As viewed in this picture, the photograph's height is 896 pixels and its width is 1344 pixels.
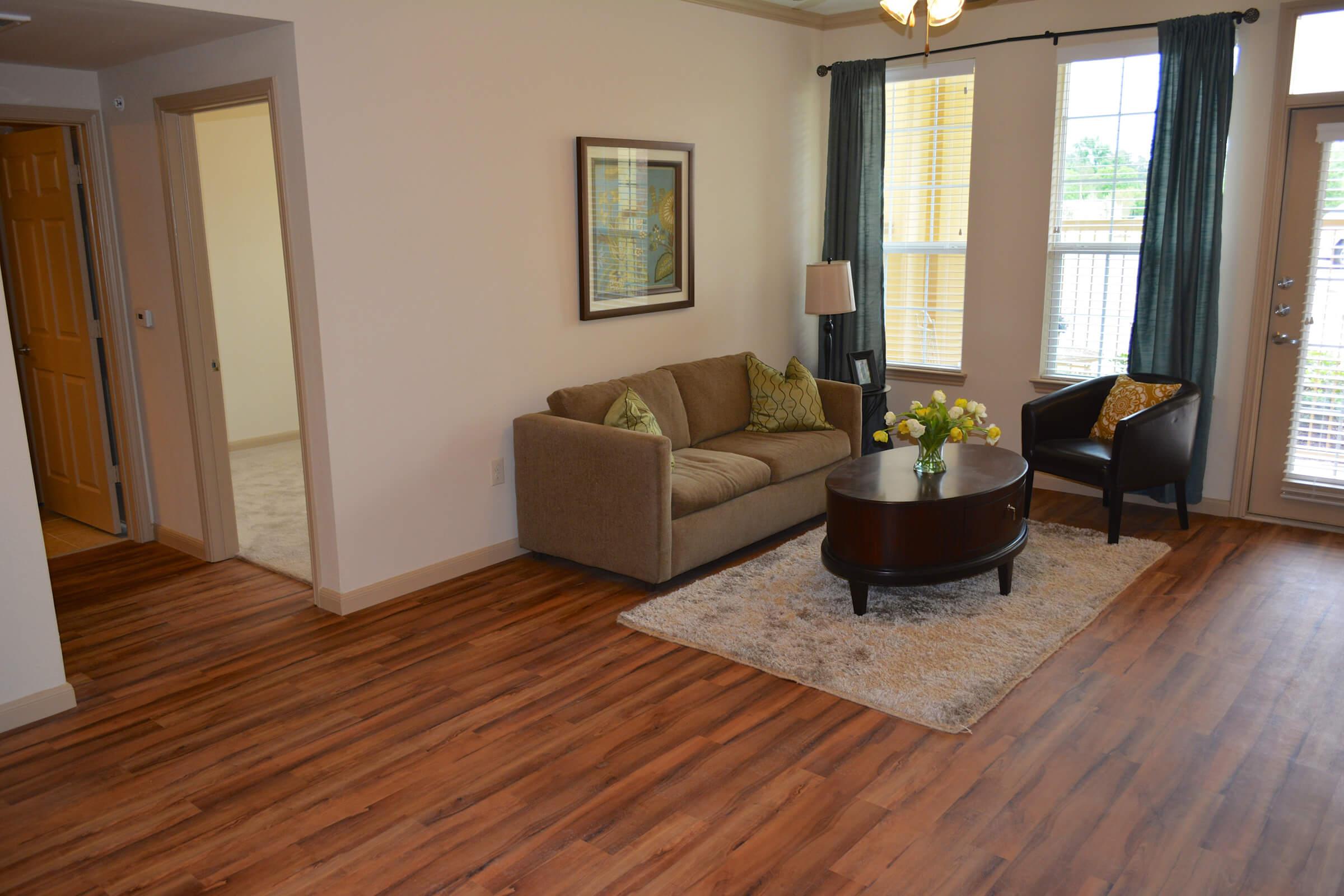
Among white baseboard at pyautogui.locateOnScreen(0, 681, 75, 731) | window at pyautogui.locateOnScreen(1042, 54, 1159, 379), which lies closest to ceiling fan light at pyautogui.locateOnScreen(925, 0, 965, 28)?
window at pyautogui.locateOnScreen(1042, 54, 1159, 379)

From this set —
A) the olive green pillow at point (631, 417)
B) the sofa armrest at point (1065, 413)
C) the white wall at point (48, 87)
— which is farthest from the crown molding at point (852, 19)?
the white wall at point (48, 87)

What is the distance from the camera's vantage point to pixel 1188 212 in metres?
5.14

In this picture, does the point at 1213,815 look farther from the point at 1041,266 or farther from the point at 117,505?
the point at 117,505

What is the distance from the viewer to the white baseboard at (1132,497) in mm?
5406

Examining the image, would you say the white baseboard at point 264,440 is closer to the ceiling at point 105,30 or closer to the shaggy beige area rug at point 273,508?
the shaggy beige area rug at point 273,508

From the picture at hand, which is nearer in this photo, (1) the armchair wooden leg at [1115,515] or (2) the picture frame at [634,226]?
(1) the armchair wooden leg at [1115,515]

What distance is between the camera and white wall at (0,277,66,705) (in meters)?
3.29

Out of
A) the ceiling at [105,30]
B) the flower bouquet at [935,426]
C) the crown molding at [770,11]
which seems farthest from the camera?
the crown molding at [770,11]

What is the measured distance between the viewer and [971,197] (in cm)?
608

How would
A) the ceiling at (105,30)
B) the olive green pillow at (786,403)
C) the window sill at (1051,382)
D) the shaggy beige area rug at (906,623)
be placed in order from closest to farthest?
the ceiling at (105,30)
the shaggy beige area rug at (906,623)
the olive green pillow at (786,403)
the window sill at (1051,382)

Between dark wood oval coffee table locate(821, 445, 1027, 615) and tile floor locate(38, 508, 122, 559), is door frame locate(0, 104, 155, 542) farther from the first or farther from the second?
dark wood oval coffee table locate(821, 445, 1027, 615)

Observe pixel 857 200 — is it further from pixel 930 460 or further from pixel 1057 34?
pixel 930 460

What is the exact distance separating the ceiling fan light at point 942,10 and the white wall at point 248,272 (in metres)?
5.23

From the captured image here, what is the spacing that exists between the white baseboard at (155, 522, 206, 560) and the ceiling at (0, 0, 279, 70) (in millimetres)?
2293
